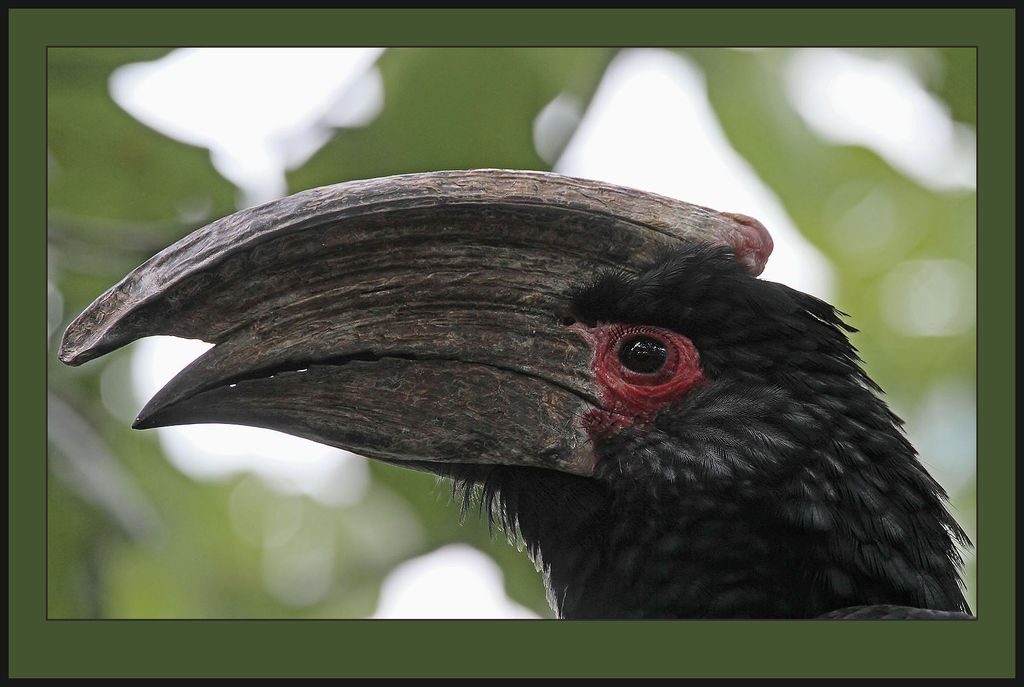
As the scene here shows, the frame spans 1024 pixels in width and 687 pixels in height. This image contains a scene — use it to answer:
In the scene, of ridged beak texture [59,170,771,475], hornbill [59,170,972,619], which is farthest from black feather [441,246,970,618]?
ridged beak texture [59,170,771,475]

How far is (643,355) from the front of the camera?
2896 mm

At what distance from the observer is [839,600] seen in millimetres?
2766

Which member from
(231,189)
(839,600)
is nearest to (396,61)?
(231,189)

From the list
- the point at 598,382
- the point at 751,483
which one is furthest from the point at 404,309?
the point at 751,483

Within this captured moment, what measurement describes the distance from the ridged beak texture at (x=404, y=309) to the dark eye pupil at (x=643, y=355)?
0.35 feet

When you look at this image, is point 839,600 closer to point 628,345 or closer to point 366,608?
point 628,345

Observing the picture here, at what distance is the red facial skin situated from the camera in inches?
113

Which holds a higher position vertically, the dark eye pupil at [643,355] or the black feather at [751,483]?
the dark eye pupil at [643,355]

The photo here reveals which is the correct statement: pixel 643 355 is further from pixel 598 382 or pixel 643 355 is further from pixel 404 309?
pixel 404 309

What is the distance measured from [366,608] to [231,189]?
1.92 metres

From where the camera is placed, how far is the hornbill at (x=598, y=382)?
8.91ft

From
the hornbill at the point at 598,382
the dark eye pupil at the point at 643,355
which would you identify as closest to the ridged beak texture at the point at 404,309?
the hornbill at the point at 598,382

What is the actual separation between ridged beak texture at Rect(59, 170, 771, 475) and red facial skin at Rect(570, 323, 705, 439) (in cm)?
4

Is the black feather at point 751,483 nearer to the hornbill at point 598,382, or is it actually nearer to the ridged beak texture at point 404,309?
the hornbill at point 598,382
